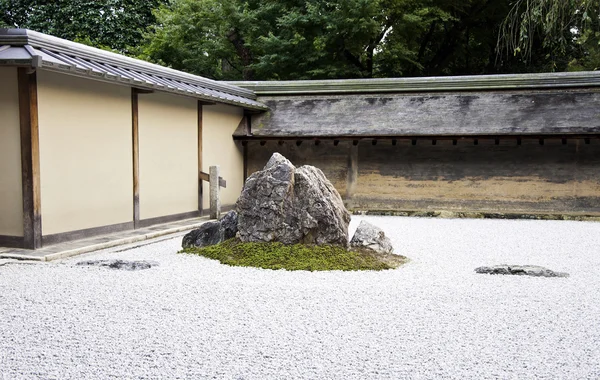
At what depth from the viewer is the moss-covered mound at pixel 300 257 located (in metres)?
6.11

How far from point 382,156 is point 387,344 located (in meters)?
9.19

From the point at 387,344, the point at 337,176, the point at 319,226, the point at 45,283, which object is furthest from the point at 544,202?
the point at 45,283

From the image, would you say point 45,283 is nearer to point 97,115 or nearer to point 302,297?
point 302,297

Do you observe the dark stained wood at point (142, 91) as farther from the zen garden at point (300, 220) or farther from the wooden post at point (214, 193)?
the wooden post at point (214, 193)

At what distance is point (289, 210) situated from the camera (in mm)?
6648

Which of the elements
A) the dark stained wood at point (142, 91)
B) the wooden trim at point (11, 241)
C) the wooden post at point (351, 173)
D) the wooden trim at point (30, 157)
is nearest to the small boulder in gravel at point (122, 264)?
the wooden trim at point (30, 157)

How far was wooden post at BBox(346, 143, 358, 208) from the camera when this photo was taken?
41.5ft

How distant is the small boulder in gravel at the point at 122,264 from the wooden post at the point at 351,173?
7113 mm

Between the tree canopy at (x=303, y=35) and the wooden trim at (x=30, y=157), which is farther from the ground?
the tree canopy at (x=303, y=35)

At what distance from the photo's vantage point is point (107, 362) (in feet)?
10.5

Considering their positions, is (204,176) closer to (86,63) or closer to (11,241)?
(86,63)

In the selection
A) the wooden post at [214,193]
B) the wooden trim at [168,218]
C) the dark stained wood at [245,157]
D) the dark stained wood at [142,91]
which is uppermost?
the dark stained wood at [142,91]

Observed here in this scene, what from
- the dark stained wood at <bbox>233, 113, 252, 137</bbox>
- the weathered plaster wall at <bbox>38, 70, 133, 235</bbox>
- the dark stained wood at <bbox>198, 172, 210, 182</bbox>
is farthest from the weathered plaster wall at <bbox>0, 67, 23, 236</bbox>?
the dark stained wood at <bbox>233, 113, 252, 137</bbox>

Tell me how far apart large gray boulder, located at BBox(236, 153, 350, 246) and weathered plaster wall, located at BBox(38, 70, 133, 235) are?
8.09 feet
